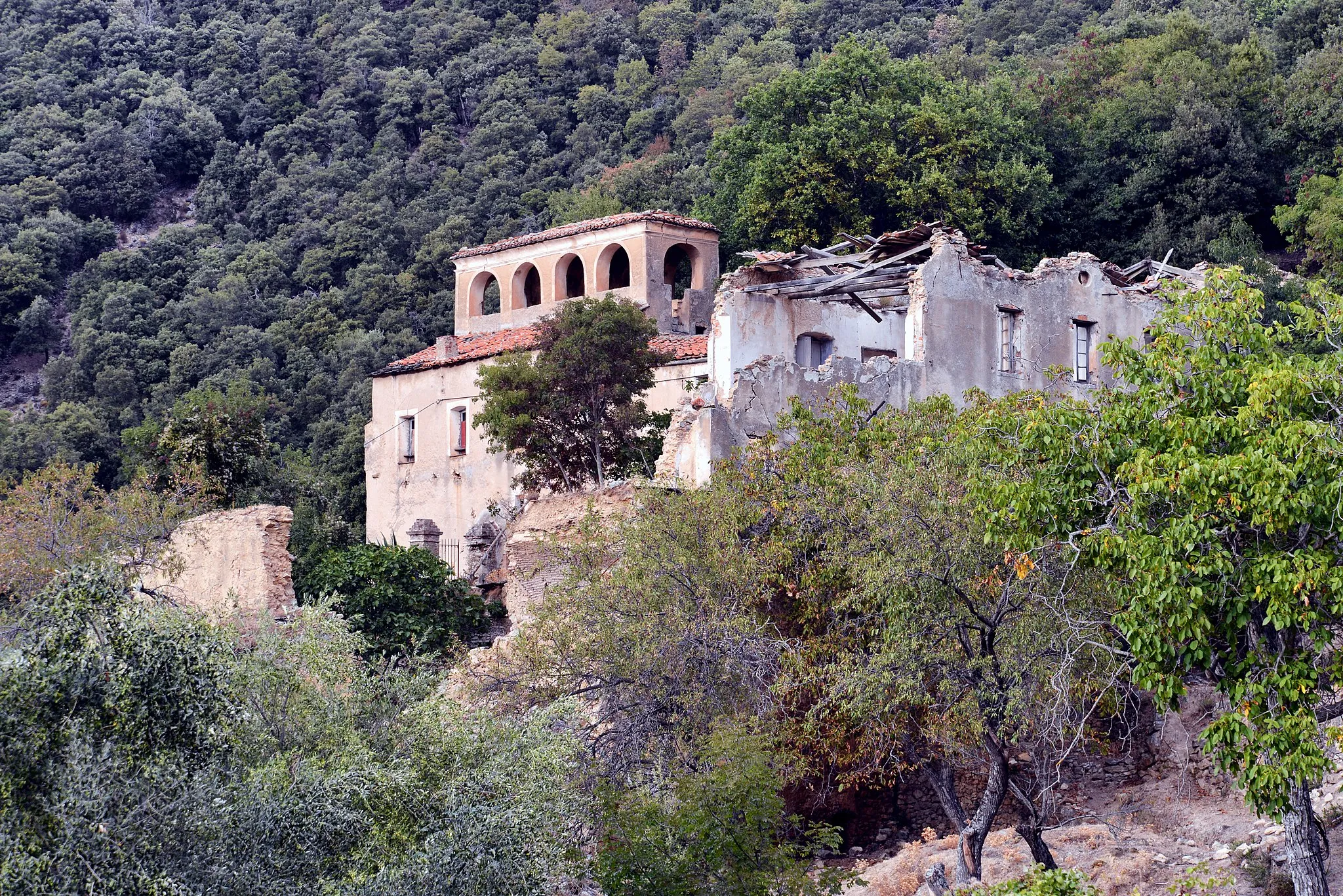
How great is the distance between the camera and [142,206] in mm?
77250

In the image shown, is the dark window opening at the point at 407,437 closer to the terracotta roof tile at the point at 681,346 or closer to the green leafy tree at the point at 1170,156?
the terracotta roof tile at the point at 681,346

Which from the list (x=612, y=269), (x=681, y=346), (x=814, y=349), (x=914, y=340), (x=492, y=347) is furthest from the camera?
(x=612, y=269)

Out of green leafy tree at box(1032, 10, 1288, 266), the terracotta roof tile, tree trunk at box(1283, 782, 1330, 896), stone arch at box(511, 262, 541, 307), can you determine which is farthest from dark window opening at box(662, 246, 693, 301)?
tree trunk at box(1283, 782, 1330, 896)

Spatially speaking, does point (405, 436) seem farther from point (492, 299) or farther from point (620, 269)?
point (492, 299)

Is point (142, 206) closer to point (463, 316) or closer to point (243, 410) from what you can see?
point (463, 316)

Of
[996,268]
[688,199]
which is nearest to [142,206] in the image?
[688,199]

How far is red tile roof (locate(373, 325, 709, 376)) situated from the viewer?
39781mm

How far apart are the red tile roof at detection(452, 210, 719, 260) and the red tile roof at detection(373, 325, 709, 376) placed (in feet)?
9.13

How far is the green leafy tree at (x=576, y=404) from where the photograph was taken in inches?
1367

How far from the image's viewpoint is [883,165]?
46062 millimetres

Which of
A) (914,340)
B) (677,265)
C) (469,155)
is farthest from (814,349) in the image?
(469,155)

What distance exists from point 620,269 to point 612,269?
249mm

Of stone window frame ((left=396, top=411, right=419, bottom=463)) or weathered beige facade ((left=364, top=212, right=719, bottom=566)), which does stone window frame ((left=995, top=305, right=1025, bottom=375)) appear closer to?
weathered beige facade ((left=364, top=212, right=719, bottom=566))

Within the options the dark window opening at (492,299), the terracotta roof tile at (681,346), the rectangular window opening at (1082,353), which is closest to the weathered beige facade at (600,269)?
the terracotta roof tile at (681,346)
